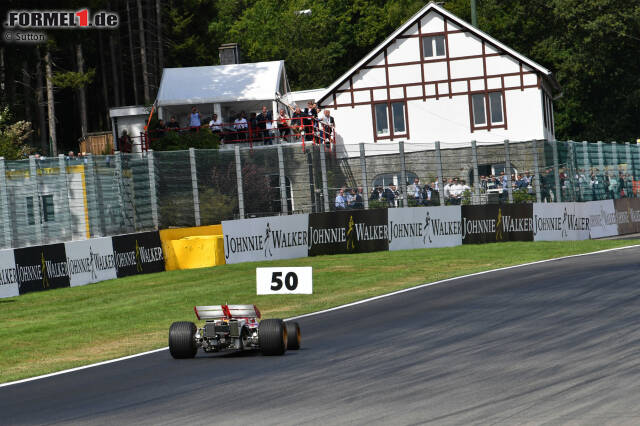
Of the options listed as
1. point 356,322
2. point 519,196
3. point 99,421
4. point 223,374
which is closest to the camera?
point 99,421

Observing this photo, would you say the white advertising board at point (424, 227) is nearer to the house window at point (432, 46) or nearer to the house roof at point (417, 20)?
the house roof at point (417, 20)

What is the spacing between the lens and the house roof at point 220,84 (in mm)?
45750

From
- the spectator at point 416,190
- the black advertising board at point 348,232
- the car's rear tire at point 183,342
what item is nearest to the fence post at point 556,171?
the spectator at point 416,190

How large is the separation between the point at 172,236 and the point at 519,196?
1027 cm

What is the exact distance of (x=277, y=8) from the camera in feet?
272

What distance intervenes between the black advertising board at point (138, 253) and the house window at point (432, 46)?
93.6 ft

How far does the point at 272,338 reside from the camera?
11.6 m

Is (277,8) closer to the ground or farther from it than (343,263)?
farther from it

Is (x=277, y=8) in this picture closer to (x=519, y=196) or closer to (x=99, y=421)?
(x=519, y=196)

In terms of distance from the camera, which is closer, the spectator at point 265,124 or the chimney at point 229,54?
the spectator at point 265,124

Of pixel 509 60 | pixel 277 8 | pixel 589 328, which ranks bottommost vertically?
pixel 589 328

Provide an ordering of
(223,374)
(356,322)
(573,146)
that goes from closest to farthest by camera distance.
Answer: (223,374), (356,322), (573,146)

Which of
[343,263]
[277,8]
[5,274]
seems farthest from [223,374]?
[277,8]

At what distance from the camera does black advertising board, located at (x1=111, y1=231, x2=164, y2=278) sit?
2378 cm
